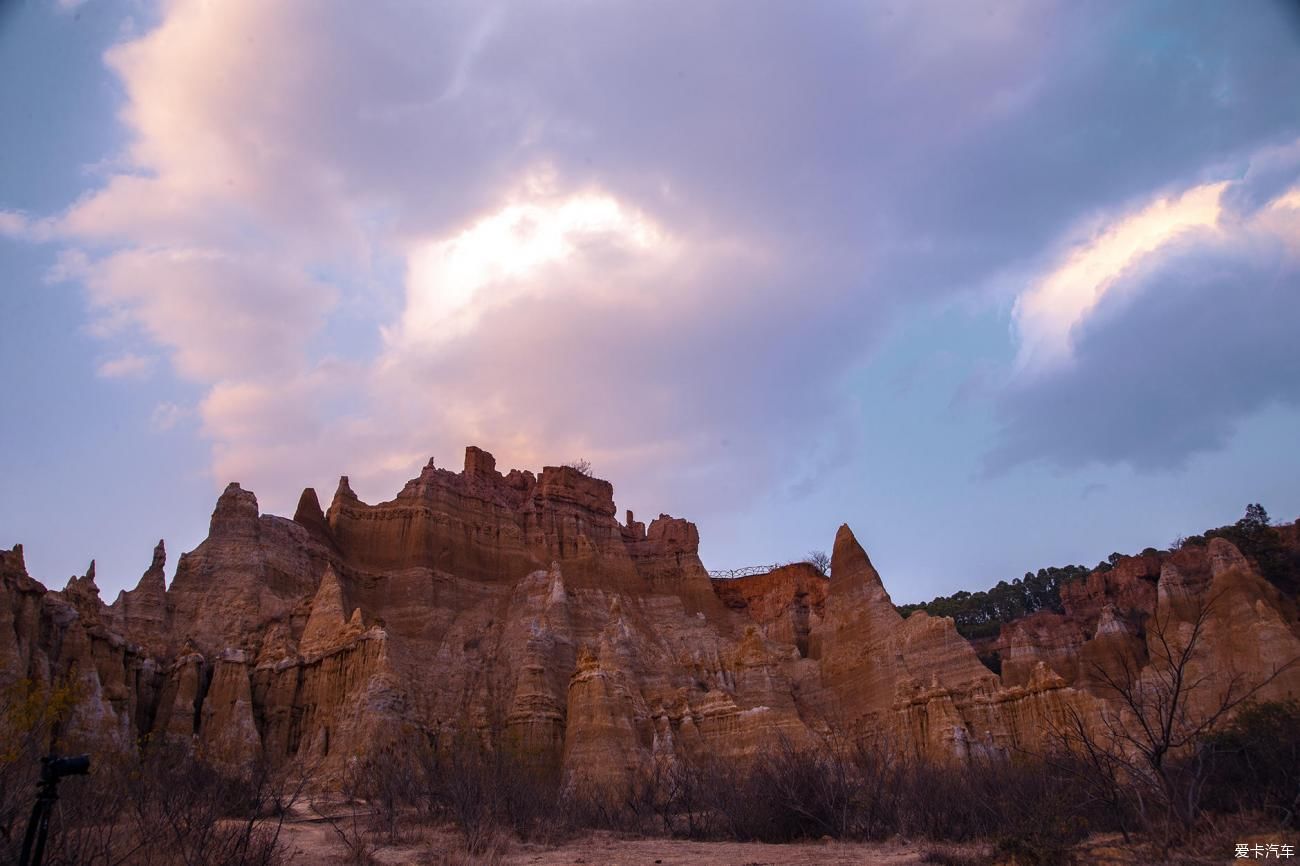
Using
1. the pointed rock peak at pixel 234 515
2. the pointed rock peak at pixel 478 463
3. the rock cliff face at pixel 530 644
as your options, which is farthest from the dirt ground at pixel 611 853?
the pointed rock peak at pixel 478 463

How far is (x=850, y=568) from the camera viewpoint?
57.2 meters

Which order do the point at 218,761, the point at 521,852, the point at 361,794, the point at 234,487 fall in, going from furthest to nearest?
1. the point at 234,487
2. the point at 218,761
3. the point at 361,794
4. the point at 521,852

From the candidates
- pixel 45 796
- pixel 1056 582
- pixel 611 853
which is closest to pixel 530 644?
pixel 611 853

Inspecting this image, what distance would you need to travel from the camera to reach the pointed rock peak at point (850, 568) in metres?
56.0

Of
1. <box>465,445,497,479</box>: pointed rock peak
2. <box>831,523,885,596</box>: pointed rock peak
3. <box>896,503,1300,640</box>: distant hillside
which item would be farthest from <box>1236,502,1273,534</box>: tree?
<box>465,445,497,479</box>: pointed rock peak

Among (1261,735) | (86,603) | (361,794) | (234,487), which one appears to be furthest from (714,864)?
(234,487)

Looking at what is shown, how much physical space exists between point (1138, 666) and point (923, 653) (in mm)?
14192

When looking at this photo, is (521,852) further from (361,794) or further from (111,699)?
(111,699)

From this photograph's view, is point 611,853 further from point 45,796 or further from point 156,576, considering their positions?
point 156,576

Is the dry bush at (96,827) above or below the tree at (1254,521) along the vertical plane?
below

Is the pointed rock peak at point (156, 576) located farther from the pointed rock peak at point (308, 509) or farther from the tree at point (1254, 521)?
the tree at point (1254, 521)

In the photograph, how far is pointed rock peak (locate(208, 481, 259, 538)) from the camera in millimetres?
50188

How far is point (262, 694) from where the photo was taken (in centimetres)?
4375

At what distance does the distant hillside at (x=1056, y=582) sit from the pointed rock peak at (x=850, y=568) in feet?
22.1
